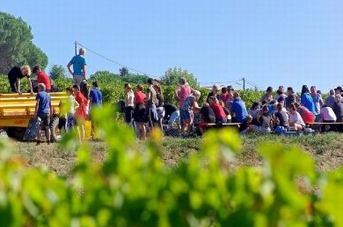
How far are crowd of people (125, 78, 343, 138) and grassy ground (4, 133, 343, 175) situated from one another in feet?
3.02

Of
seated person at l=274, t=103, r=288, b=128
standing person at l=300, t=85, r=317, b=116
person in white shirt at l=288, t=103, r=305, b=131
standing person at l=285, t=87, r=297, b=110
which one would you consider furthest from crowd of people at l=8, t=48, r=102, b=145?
standing person at l=300, t=85, r=317, b=116

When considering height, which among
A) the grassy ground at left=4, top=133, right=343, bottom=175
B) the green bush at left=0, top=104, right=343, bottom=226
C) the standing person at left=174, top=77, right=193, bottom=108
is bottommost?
the grassy ground at left=4, top=133, right=343, bottom=175

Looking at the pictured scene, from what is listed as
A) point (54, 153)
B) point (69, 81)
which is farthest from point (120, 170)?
point (69, 81)

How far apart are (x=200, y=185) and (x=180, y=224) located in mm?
135

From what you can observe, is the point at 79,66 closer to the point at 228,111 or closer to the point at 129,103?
the point at 129,103

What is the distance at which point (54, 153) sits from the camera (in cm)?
1644

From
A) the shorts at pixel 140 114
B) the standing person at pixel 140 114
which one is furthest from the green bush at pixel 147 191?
the shorts at pixel 140 114

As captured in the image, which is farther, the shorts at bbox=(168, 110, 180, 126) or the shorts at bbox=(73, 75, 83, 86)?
the shorts at bbox=(168, 110, 180, 126)

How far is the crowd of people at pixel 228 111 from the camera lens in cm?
2027

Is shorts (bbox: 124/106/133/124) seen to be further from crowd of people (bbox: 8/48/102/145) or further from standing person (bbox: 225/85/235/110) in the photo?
standing person (bbox: 225/85/235/110)

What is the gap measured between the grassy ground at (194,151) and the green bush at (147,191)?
41.8ft

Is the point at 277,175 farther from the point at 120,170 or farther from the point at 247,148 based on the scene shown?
the point at 247,148

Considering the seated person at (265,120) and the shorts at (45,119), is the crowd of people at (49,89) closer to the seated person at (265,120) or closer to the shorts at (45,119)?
the shorts at (45,119)

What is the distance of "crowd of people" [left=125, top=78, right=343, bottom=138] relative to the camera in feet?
66.5
